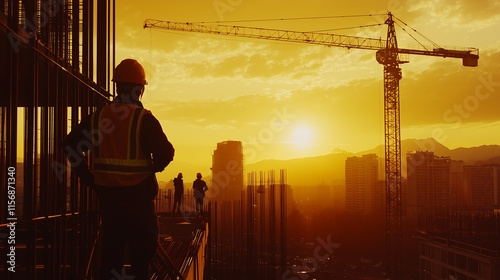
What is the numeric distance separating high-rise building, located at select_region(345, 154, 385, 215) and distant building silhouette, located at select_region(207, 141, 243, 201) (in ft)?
103

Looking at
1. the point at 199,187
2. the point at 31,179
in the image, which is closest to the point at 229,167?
the point at 199,187

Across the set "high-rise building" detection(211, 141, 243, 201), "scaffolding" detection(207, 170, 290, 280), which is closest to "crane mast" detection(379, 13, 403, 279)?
"scaffolding" detection(207, 170, 290, 280)

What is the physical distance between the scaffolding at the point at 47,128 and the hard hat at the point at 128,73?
893mm

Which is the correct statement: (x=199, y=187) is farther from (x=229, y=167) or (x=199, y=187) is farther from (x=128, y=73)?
(x=229, y=167)

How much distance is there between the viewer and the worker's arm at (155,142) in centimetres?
280

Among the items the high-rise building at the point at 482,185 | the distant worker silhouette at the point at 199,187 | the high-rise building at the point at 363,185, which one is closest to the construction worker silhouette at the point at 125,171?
the distant worker silhouette at the point at 199,187

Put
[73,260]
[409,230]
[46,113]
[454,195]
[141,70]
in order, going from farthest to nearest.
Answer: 1. [454,195]
2. [409,230]
3. [73,260]
4. [46,113]
5. [141,70]

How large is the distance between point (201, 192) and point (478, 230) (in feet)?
130

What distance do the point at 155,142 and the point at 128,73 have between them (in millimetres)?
511

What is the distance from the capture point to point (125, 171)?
9.22 ft

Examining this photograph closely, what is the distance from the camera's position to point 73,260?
4570 millimetres

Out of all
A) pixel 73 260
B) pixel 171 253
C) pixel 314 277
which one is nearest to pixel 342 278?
pixel 314 277

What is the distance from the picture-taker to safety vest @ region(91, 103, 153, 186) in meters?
2.80

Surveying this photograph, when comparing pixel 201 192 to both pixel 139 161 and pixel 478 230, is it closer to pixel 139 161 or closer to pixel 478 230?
pixel 139 161
